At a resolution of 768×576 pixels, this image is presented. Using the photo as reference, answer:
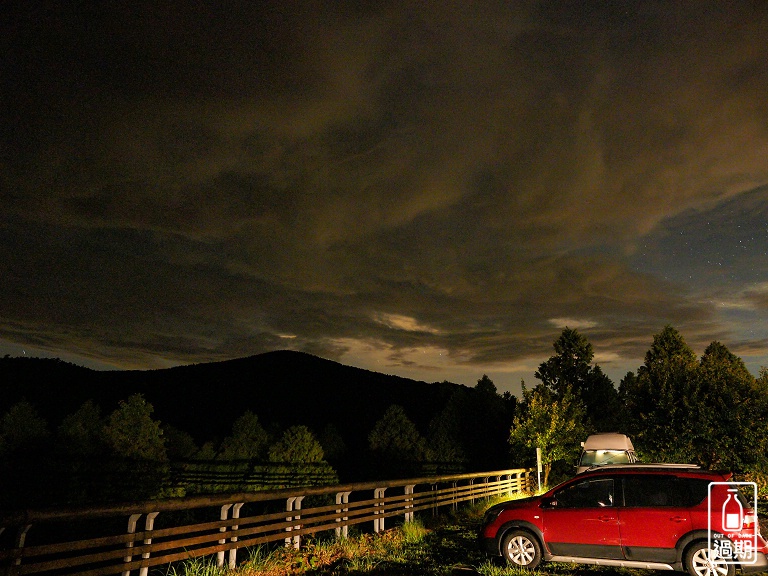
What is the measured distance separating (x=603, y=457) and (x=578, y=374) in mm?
41441

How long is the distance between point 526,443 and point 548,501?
1158 inches

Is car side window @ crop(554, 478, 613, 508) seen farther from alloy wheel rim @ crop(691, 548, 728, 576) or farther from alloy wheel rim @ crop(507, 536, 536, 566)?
alloy wheel rim @ crop(691, 548, 728, 576)

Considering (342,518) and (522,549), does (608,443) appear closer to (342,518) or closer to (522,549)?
(522,549)

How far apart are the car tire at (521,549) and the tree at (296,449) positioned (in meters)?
30.9

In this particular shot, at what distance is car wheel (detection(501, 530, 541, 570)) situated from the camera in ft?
33.4

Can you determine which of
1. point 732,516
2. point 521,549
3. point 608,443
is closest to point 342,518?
point 521,549

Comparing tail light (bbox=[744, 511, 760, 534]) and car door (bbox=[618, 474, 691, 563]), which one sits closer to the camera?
tail light (bbox=[744, 511, 760, 534])

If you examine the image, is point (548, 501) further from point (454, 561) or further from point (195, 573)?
point (195, 573)

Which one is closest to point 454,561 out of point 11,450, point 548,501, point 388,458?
point 548,501

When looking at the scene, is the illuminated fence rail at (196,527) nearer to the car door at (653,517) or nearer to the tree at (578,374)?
the car door at (653,517)

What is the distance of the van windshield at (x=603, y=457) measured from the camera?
24641mm

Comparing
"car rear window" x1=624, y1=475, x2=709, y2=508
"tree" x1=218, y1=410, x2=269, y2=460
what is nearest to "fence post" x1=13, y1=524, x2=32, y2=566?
"car rear window" x1=624, y1=475, x2=709, y2=508

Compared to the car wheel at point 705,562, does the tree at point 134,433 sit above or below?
above

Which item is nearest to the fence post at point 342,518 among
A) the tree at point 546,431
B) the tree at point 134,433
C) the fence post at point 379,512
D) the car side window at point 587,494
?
the fence post at point 379,512
